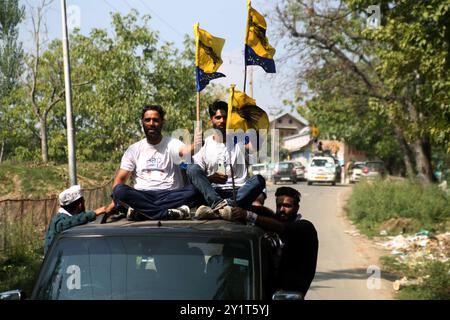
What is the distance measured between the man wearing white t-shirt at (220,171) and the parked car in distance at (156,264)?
2.37 ft

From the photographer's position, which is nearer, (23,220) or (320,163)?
(23,220)

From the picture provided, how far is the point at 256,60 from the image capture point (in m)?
6.62

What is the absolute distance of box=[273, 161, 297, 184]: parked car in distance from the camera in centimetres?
4550

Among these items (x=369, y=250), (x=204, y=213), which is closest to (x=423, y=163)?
(x=369, y=250)

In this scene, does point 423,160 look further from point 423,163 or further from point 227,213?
point 227,213

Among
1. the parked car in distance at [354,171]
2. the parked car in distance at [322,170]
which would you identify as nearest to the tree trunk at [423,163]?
the parked car in distance at [322,170]

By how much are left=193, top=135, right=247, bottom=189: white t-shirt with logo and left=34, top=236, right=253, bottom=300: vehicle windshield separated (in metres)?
1.36

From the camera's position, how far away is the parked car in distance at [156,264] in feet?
14.0

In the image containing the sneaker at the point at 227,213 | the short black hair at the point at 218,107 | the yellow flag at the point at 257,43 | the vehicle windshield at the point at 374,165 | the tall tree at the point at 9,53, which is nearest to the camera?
the sneaker at the point at 227,213

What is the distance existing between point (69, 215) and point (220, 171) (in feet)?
4.16

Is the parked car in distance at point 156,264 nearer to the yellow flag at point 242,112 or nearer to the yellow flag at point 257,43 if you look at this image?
the yellow flag at point 242,112
